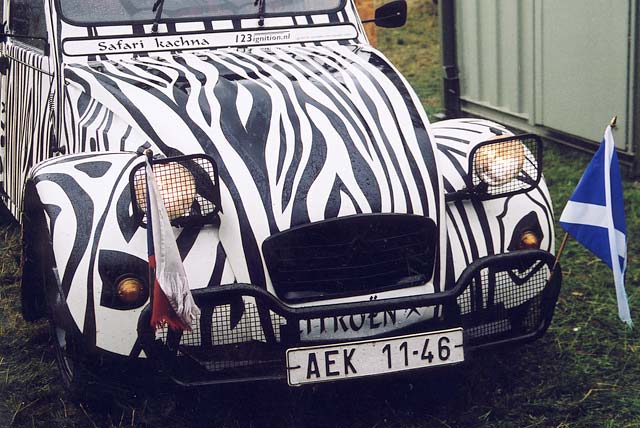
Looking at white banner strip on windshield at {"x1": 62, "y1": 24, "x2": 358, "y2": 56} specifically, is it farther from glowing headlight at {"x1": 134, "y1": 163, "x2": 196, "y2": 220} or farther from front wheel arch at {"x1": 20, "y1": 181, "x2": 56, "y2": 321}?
glowing headlight at {"x1": 134, "y1": 163, "x2": 196, "y2": 220}

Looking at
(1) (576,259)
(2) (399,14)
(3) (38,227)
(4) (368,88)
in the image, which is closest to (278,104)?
(4) (368,88)

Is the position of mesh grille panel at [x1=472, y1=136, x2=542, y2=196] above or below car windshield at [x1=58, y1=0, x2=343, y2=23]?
below

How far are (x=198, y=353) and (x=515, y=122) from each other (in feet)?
19.4

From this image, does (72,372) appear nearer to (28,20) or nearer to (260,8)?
(260,8)

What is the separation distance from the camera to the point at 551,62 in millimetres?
7832

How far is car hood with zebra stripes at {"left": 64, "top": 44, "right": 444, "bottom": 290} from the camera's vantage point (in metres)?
3.40

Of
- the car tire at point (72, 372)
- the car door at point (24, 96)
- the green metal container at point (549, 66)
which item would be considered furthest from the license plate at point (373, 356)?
the green metal container at point (549, 66)

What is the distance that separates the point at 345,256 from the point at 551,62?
4987mm

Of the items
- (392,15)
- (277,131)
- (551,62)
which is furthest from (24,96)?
(551,62)

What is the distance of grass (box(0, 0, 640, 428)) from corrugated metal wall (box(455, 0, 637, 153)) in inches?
108

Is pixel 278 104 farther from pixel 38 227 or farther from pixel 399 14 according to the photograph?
pixel 399 14

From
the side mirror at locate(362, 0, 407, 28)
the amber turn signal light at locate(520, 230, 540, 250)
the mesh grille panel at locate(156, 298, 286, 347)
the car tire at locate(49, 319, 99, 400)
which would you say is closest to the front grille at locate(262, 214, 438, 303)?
the mesh grille panel at locate(156, 298, 286, 347)

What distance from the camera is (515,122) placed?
28.3 ft

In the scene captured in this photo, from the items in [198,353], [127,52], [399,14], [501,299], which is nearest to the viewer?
[198,353]
